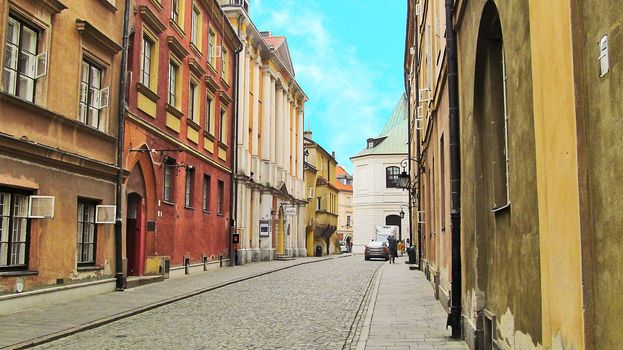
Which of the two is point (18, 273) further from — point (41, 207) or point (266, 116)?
point (266, 116)

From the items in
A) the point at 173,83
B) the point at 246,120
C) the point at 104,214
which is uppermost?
the point at 246,120

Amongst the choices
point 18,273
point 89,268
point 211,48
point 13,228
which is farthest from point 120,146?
point 211,48

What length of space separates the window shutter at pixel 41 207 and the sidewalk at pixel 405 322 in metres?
6.80

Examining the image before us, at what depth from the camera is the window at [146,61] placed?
18962 millimetres

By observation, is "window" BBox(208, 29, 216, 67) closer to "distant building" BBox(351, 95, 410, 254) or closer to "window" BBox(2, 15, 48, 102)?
"window" BBox(2, 15, 48, 102)

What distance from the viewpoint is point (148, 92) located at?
18891 millimetres

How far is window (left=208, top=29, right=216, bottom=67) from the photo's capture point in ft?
86.7

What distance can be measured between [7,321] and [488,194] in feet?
27.6

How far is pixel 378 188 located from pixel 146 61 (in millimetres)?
50298

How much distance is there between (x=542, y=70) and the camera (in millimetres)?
4410

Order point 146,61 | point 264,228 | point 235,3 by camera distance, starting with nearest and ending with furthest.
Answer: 1. point 146,61
2. point 235,3
3. point 264,228

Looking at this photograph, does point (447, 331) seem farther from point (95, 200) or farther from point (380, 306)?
point (95, 200)

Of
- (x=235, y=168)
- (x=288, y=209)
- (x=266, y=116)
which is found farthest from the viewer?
(x=288, y=209)

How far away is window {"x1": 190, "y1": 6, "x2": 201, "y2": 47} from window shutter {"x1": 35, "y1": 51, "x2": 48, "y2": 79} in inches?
452
